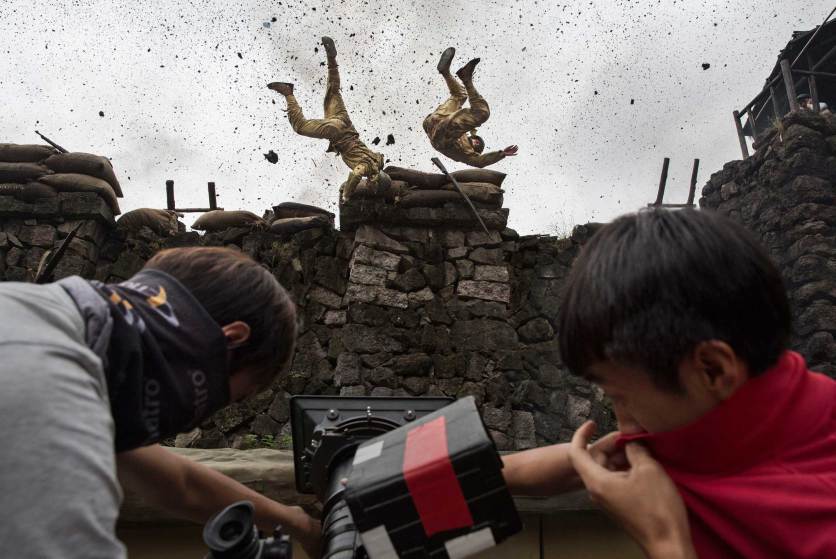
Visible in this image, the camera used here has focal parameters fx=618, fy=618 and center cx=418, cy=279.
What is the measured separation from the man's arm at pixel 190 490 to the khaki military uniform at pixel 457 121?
5.27m

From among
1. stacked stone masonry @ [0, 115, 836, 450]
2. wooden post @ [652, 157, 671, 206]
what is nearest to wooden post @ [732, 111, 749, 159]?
wooden post @ [652, 157, 671, 206]

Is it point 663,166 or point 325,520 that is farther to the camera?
point 663,166

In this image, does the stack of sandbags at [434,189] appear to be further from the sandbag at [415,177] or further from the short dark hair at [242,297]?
the short dark hair at [242,297]

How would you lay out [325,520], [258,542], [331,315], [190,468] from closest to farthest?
[258,542] < [325,520] < [190,468] < [331,315]

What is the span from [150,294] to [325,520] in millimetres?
498

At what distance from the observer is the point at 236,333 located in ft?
3.38

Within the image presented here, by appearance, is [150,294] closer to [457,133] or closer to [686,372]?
[686,372]

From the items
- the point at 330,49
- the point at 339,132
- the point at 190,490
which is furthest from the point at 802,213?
the point at 190,490

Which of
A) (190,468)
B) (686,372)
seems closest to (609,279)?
(686,372)

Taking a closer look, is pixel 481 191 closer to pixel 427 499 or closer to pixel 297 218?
pixel 297 218

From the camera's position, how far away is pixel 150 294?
0.95 meters

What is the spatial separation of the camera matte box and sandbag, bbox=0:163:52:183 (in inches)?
248

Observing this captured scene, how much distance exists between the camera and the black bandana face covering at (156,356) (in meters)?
0.86

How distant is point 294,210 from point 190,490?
5.22 meters
